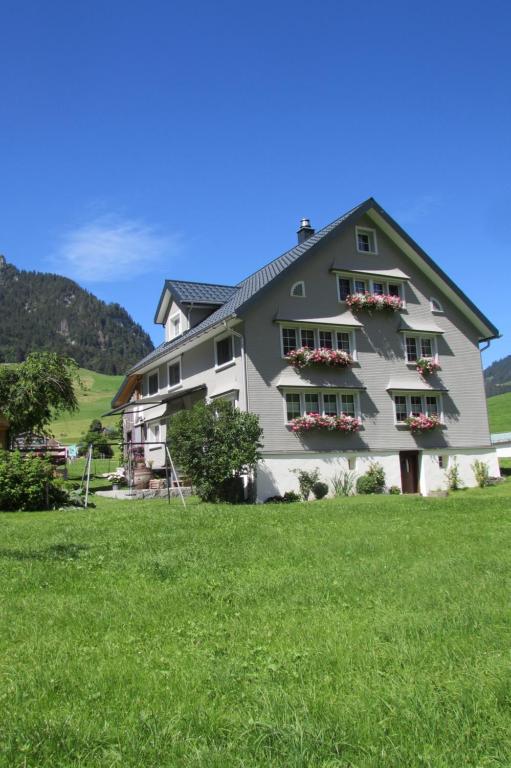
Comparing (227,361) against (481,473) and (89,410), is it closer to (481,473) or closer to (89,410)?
(481,473)

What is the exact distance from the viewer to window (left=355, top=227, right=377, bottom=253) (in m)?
26.5

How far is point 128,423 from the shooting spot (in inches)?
1476

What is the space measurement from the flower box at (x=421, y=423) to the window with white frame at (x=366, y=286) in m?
5.22

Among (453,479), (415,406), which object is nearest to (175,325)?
(415,406)

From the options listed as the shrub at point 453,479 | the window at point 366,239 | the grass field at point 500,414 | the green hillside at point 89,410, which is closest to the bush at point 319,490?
the shrub at point 453,479

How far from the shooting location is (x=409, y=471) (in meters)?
26.0

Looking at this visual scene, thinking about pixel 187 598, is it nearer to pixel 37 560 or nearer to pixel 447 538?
pixel 37 560

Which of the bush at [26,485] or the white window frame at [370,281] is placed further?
the white window frame at [370,281]

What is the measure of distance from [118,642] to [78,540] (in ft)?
19.0

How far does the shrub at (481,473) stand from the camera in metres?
26.6

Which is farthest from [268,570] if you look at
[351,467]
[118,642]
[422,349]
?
[422,349]

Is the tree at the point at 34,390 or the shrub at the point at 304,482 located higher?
the tree at the point at 34,390

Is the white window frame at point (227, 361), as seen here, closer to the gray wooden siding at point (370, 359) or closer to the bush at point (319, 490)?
the gray wooden siding at point (370, 359)

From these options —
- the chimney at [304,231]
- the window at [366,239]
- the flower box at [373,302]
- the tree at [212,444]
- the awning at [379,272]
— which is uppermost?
the chimney at [304,231]
